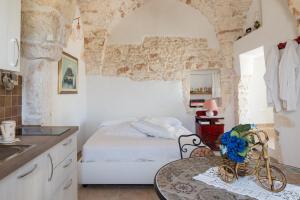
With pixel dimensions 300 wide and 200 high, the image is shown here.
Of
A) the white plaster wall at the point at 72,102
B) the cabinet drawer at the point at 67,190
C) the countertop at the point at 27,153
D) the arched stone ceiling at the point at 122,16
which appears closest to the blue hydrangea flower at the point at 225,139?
the countertop at the point at 27,153

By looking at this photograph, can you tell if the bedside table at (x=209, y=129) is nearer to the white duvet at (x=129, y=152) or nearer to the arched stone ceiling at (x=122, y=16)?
the arched stone ceiling at (x=122, y=16)

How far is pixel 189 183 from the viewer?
1.19 metres

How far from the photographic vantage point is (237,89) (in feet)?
15.3

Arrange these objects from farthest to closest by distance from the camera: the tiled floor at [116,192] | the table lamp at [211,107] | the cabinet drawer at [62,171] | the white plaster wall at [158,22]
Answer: the white plaster wall at [158,22] → the table lamp at [211,107] → the tiled floor at [116,192] → the cabinet drawer at [62,171]

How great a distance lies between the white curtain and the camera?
4843 mm

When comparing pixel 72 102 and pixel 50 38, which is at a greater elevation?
pixel 50 38

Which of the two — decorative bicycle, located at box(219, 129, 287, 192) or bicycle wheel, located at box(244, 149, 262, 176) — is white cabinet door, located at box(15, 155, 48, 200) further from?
bicycle wheel, located at box(244, 149, 262, 176)

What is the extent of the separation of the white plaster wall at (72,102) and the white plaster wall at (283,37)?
10.5ft

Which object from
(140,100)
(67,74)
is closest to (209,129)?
(140,100)

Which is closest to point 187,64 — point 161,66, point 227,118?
point 161,66

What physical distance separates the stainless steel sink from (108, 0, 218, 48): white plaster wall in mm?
3746

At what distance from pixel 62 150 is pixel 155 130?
5.40 ft

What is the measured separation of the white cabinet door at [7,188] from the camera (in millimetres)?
896

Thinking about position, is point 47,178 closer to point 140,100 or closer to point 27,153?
point 27,153
